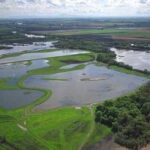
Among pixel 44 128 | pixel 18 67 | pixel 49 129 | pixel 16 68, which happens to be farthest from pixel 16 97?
pixel 18 67

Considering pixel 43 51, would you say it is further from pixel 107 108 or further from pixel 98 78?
pixel 107 108

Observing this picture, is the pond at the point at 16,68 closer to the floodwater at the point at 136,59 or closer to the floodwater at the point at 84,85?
the floodwater at the point at 84,85

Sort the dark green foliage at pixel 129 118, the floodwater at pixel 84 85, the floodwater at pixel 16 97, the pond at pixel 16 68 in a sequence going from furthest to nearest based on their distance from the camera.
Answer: the pond at pixel 16 68
the floodwater at pixel 84 85
the floodwater at pixel 16 97
the dark green foliage at pixel 129 118

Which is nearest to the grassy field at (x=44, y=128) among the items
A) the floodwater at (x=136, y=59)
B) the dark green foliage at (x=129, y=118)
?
the dark green foliage at (x=129, y=118)

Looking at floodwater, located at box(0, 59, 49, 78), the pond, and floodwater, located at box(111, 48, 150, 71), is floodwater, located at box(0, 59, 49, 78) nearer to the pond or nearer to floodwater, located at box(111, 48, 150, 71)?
the pond

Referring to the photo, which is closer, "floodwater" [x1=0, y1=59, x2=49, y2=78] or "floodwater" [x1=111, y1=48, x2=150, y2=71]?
"floodwater" [x1=0, y1=59, x2=49, y2=78]

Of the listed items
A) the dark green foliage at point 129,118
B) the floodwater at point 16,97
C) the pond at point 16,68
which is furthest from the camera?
the pond at point 16,68

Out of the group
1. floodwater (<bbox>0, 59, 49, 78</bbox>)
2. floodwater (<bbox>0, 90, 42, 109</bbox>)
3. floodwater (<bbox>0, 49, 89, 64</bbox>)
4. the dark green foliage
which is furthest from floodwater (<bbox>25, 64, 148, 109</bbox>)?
floodwater (<bbox>0, 49, 89, 64</bbox>)
